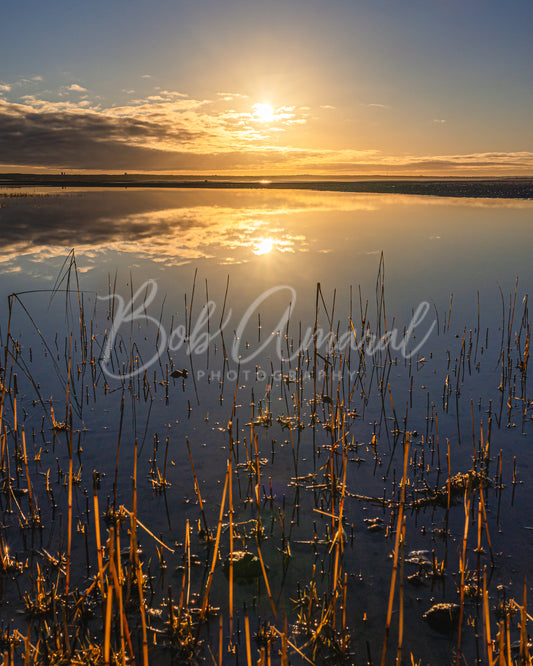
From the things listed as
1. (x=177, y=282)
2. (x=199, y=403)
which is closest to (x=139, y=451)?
(x=199, y=403)

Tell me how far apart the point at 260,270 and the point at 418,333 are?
8.42 m

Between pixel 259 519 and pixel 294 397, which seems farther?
pixel 294 397

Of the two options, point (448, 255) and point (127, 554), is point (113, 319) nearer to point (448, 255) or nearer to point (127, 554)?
point (127, 554)

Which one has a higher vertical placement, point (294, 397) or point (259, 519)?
point (294, 397)

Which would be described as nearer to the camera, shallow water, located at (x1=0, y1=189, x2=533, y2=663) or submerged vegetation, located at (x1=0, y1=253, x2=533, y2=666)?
submerged vegetation, located at (x1=0, y1=253, x2=533, y2=666)

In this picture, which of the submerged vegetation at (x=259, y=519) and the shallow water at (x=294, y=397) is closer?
the submerged vegetation at (x=259, y=519)

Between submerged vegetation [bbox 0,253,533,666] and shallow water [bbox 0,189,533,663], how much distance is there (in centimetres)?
3

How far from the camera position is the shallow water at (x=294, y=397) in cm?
464

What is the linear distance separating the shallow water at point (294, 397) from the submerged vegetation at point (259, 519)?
0.03 m

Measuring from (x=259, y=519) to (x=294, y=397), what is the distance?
356 cm

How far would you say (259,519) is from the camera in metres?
4.77

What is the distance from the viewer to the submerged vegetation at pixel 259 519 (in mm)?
3662

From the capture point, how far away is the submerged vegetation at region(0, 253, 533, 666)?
366cm

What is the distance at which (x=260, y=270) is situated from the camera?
1886cm
